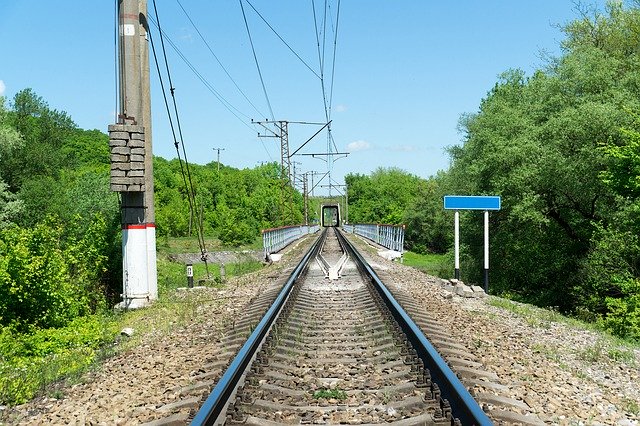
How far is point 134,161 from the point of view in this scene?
1234cm

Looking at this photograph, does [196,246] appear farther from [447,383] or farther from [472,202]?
[447,383]

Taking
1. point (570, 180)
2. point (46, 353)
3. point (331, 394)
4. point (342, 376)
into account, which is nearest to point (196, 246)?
point (570, 180)

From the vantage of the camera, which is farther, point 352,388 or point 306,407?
point 352,388

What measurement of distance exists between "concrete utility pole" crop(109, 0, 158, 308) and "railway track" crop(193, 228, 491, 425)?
4.32 m

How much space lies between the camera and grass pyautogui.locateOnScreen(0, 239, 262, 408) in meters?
6.45

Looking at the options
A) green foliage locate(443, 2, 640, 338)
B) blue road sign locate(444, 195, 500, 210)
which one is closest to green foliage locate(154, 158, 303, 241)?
green foliage locate(443, 2, 640, 338)

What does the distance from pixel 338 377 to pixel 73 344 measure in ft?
20.5

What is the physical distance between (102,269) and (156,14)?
251 inches

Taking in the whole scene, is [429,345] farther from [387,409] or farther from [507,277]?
[507,277]

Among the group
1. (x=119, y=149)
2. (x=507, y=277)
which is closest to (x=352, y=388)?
(x=119, y=149)

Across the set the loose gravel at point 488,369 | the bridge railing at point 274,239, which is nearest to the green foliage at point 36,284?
the loose gravel at point 488,369

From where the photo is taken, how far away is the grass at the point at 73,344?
6449 mm

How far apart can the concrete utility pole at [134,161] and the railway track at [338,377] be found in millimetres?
4319

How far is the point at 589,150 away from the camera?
22.8 metres
